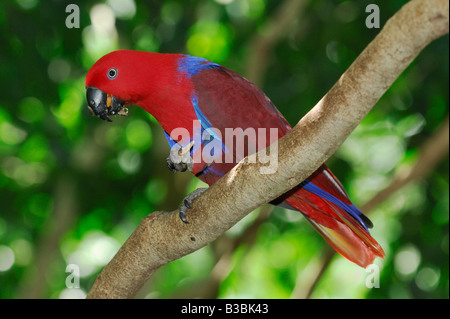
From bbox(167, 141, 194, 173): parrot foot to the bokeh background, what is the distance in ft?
5.09

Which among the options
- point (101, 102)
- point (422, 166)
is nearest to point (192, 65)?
point (101, 102)

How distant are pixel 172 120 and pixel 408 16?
1.39 metres

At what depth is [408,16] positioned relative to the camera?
4.77ft

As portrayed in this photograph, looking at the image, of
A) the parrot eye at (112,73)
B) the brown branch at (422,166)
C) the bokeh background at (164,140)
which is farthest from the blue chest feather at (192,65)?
the brown branch at (422,166)

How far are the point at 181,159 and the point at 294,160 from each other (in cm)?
86

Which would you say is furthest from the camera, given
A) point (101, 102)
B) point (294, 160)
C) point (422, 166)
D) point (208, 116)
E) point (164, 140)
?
point (164, 140)

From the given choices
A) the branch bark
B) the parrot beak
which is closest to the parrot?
the parrot beak

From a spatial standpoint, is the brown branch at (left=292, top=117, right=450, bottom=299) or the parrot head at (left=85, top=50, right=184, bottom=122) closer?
the parrot head at (left=85, top=50, right=184, bottom=122)

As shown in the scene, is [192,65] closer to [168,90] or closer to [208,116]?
[168,90]

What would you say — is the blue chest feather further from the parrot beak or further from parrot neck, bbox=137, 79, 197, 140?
the parrot beak

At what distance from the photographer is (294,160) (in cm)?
179

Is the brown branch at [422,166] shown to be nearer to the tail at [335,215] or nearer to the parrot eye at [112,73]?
the tail at [335,215]

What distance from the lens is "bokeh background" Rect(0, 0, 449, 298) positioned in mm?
3930

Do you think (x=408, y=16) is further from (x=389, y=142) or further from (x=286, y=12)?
(x=389, y=142)
